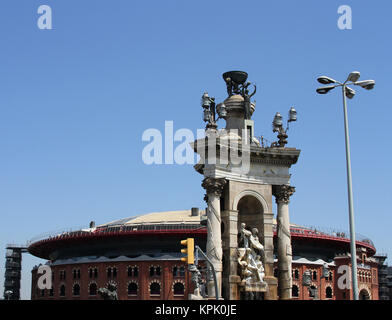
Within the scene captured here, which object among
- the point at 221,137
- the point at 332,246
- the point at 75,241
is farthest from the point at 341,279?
the point at 221,137

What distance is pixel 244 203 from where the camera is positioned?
1698 inches

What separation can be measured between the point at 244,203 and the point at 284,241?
12.4ft

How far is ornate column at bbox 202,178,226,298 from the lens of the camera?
38938 millimetres

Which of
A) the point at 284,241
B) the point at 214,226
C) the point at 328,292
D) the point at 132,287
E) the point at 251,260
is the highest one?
the point at 214,226

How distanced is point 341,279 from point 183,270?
31542 mm

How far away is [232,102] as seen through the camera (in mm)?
44875

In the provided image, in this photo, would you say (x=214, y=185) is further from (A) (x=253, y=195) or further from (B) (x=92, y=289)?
(B) (x=92, y=289)

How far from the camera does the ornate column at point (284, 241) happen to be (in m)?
41.3

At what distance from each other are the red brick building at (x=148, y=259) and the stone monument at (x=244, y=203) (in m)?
61.1

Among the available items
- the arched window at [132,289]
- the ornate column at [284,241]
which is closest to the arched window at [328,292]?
the arched window at [132,289]

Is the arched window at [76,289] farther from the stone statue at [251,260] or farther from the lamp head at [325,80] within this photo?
the lamp head at [325,80]

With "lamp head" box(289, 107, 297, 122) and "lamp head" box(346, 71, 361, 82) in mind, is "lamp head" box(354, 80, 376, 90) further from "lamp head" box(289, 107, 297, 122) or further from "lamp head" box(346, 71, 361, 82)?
"lamp head" box(289, 107, 297, 122)

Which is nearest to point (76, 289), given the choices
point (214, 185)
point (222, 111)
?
point (222, 111)
